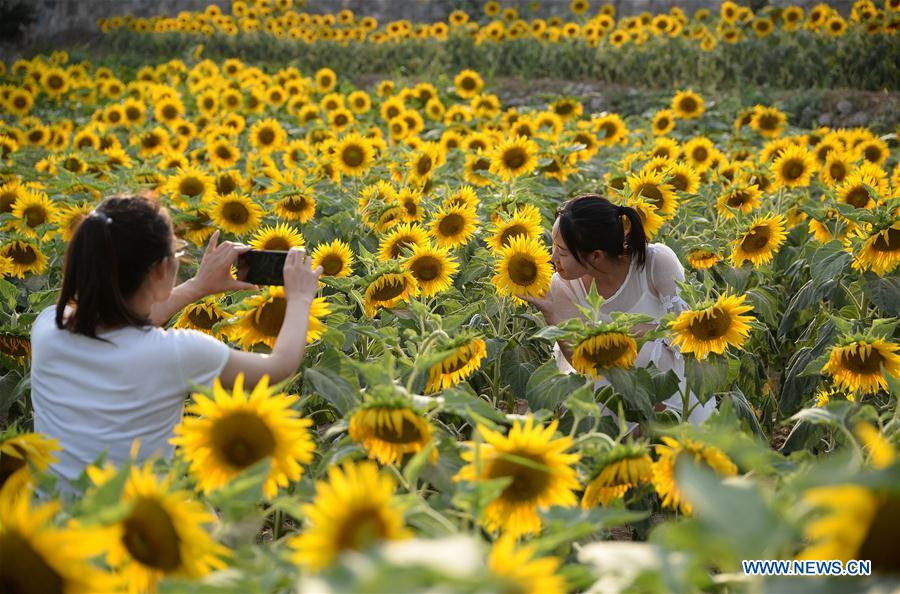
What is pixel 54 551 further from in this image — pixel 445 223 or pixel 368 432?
pixel 445 223

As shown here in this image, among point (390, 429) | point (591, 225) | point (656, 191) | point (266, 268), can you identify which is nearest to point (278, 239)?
point (266, 268)

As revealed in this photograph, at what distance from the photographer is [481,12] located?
53.1 ft

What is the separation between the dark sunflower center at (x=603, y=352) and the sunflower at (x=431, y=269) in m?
0.79

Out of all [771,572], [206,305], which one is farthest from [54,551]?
[206,305]

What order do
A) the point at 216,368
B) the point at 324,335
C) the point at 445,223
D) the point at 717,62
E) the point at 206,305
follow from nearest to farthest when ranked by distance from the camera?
the point at 216,368, the point at 324,335, the point at 206,305, the point at 445,223, the point at 717,62

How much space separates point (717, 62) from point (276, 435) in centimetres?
969

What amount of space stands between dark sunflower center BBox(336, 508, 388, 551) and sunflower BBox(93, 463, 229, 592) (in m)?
0.21

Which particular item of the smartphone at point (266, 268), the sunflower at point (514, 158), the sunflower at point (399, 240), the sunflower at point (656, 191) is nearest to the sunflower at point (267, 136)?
the sunflower at point (514, 158)

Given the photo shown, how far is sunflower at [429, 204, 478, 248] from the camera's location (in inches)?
133

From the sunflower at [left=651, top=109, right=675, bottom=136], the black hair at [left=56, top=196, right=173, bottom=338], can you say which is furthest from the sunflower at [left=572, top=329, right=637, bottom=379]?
the sunflower at [left=651, top=109, right=675, bottom=136]

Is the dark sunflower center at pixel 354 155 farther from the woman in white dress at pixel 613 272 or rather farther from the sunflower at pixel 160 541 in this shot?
the sunflower at pixel 160 541

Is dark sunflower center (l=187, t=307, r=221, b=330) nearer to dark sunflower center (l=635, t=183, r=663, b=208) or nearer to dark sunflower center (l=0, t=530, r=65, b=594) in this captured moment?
dark sunflower center (l=0, t=530, r=65, b=594)

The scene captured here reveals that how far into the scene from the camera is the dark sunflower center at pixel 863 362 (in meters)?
2.31

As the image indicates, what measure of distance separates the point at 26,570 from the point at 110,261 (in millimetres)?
876
